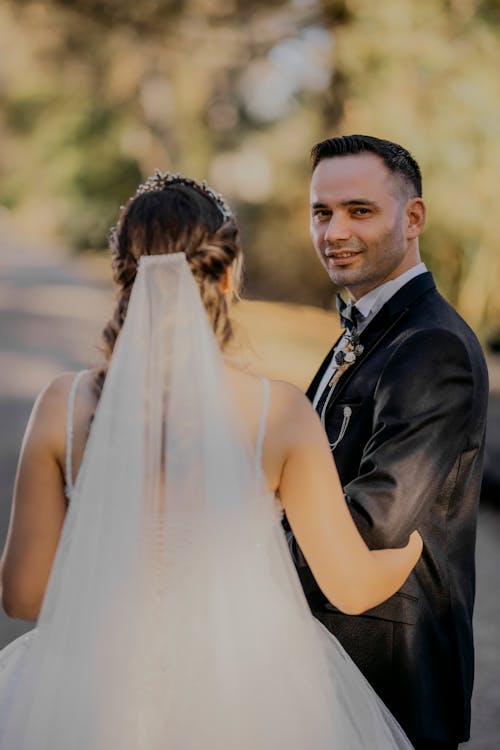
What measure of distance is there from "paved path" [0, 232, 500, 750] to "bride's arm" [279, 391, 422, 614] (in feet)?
1.54

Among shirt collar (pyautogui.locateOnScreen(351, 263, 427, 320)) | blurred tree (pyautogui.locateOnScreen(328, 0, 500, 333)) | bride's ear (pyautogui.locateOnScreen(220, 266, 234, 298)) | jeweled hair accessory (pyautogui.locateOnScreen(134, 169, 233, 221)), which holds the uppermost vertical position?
blurred tree (pyautogui.locateOnScreen(328, 0, 500, 333))

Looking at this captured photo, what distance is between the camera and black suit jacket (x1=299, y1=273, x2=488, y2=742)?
2152mm

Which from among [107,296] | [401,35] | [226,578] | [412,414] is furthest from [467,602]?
[107,296]

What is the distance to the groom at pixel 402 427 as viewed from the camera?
215 centimetres

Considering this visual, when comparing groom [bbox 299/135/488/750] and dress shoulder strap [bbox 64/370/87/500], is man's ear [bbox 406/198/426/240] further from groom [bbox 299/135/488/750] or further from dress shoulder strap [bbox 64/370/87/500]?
dress shoulder strap [bbox 64/370/87/500]

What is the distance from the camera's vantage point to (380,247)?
2523mm

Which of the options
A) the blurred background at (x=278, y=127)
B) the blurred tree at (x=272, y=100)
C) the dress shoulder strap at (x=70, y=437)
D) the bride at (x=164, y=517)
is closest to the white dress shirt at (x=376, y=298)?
the blurred background at (x=278, y=127)

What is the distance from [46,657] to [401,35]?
12.2 metres

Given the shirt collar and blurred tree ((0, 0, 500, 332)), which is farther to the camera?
blurred tree ((0, 0, 500, 332))

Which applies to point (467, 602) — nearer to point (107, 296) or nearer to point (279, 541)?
point (279, 541)

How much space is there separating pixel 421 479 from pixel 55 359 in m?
13.0

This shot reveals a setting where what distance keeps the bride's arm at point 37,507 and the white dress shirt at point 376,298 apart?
910 millimetres

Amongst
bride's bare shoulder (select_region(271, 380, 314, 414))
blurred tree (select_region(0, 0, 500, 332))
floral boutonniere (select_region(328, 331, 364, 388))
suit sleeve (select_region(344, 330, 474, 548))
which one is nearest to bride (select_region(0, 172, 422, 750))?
bride's bare shoulder (select_region(271, 380, 314, 414))

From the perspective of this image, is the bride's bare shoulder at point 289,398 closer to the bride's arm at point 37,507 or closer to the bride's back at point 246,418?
the bride's back at point 246,418
